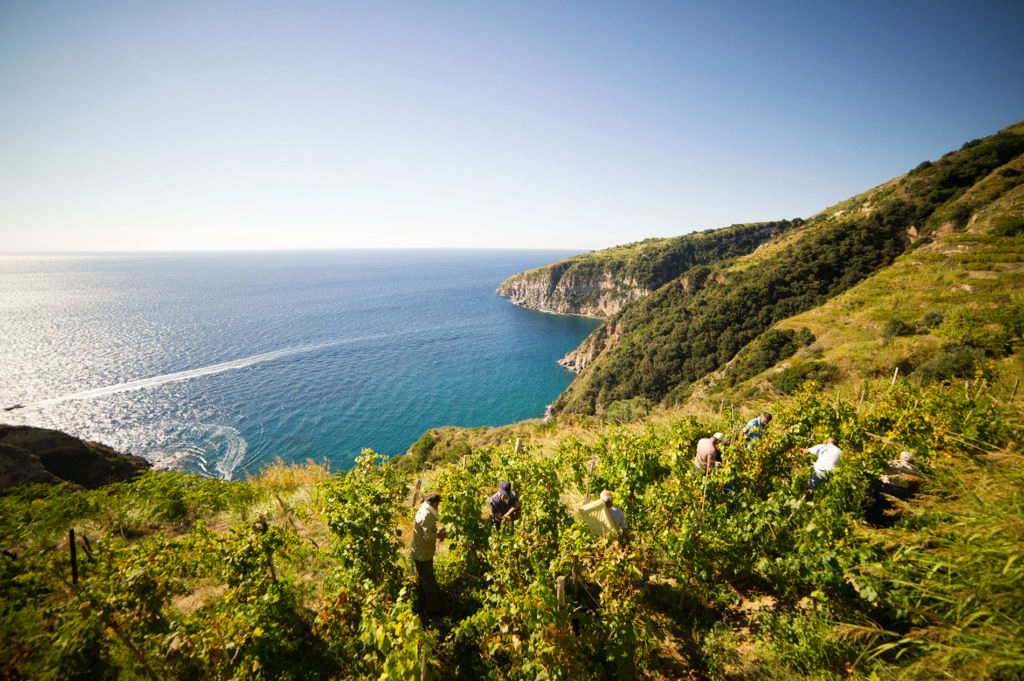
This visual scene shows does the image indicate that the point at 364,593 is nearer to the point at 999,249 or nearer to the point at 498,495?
the point at 498,495

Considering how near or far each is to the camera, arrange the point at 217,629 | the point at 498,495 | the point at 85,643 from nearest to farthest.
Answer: the point at 85,643 < the point at 217,629 < the point at 498,495

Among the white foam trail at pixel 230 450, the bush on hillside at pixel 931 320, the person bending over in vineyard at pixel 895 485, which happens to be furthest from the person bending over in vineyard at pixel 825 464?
the white foam trail at pixel 230 450

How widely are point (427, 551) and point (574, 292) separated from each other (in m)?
127

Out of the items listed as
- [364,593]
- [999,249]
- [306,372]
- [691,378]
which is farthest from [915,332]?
[306,372]

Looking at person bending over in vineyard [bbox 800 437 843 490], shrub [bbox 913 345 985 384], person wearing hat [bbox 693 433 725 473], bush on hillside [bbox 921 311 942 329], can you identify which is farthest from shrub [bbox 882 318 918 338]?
person wearing hat [bbox 693 433 725 473]

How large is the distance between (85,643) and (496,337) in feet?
296

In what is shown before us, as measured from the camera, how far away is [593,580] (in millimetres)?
5227

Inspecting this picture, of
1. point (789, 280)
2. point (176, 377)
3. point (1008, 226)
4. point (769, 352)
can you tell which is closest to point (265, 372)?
point (176, 377)

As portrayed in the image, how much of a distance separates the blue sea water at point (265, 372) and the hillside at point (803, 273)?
16196 mm

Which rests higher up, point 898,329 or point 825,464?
point 898,329

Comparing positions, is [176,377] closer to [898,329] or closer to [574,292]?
[898,329]

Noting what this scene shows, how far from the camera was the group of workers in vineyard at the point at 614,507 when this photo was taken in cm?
560

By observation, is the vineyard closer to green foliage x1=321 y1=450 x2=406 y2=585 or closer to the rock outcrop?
green foliage x1=321 y1=450 x2=406 y2=585

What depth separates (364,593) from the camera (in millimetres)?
5039
